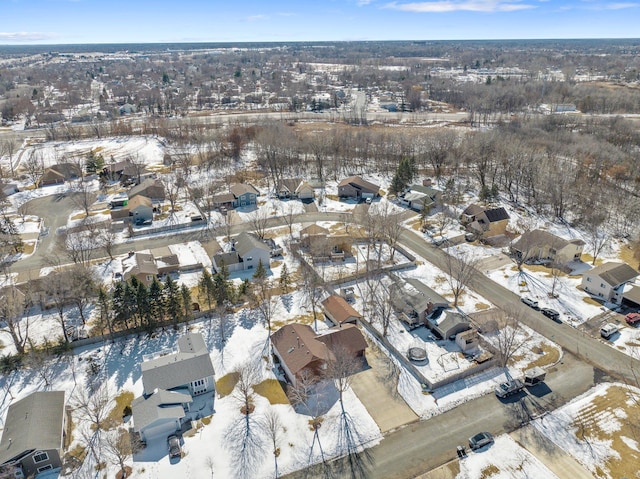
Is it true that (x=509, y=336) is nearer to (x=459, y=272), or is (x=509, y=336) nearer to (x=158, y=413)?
(x=459, y=272)

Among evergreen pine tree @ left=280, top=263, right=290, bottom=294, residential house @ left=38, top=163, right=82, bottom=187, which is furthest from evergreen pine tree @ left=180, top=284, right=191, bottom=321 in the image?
residential house @ left=38, top=163, right=82, bottom=187

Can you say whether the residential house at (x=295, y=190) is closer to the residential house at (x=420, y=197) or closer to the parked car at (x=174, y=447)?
the residential house at (x=420, y=197)

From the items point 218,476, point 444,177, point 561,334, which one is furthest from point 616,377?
point 444,177

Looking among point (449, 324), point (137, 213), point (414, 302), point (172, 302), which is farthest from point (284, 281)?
point (137, 213)

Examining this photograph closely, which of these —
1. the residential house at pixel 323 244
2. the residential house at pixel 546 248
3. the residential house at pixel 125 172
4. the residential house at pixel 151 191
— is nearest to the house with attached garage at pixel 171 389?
the residential house at pixel 323 244

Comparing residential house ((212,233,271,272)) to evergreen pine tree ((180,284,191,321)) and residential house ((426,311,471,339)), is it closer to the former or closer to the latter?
evergreen pine tree ((180,284,191,321))
